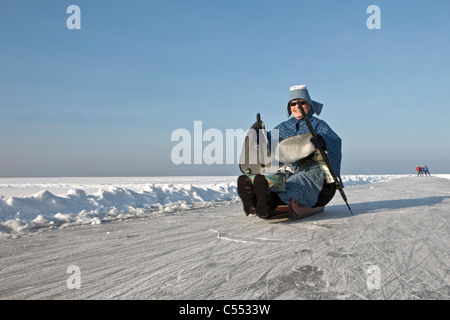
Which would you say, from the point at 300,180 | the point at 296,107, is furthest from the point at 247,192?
the point at 296,107

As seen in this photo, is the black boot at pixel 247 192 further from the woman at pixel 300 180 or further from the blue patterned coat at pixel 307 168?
the blue patterned coat at pixel 307 168

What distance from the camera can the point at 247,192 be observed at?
14.1ft

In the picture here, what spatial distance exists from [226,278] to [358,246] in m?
1.50

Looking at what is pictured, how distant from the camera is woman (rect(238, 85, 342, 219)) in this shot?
424cm

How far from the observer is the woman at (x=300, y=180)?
4.24 metres

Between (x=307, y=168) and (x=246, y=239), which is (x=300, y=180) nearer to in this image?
(x=307, y=168)

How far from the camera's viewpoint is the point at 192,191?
1091 centimetres

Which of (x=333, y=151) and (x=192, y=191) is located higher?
(x=333, y=151)

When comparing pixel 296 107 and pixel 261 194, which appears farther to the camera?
pixel 296 107

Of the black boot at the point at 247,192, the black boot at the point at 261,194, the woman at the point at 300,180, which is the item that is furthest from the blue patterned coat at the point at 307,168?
the black boot at the point at 247,192

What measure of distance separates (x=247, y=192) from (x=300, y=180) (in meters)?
0.83
